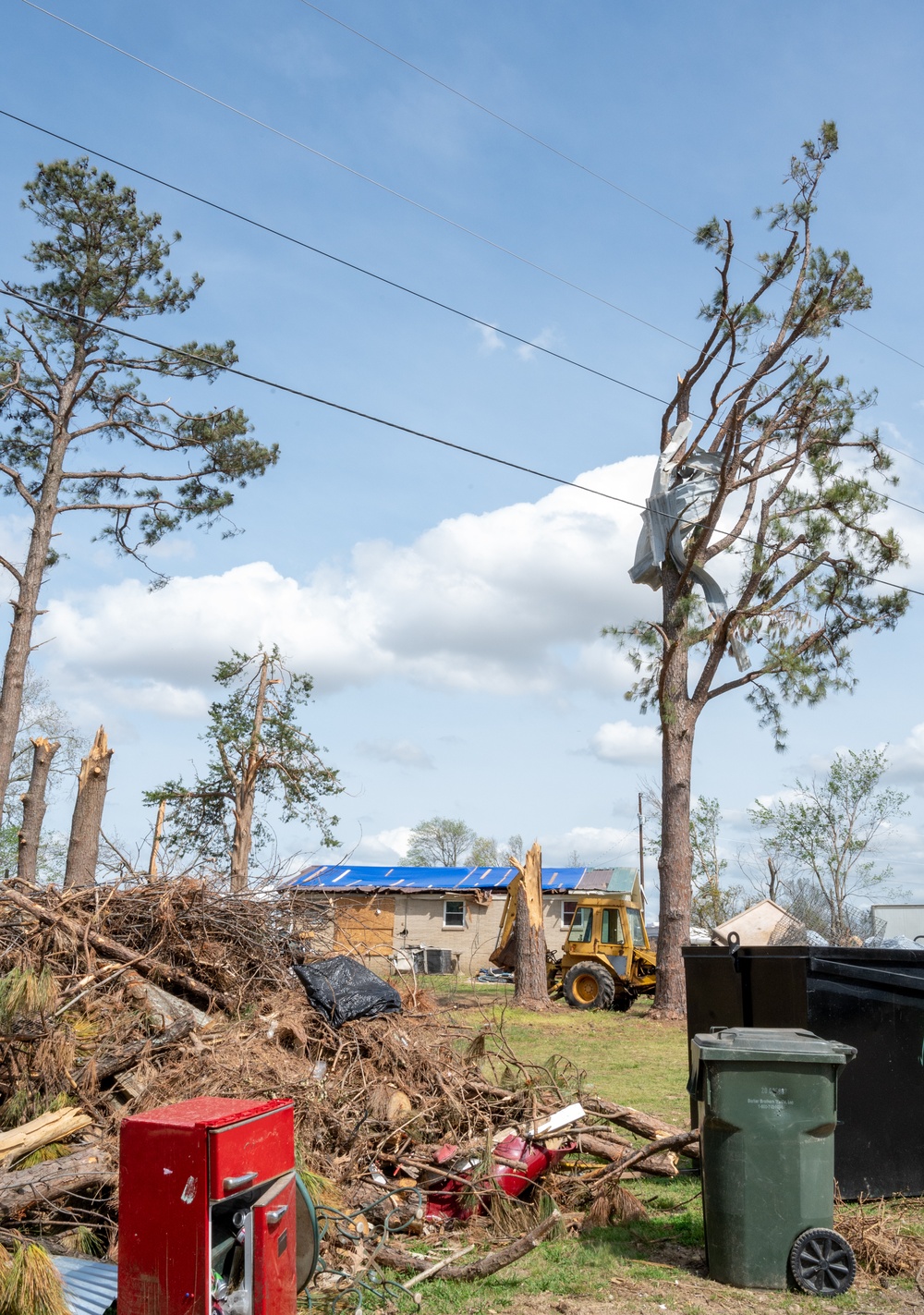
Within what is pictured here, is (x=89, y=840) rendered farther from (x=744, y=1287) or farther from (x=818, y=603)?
(x=818, y=603)

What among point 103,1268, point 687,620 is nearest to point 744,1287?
point 103,1268

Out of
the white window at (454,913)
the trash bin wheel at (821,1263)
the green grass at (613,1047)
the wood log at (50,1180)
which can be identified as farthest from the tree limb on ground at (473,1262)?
the white window at (454,913)

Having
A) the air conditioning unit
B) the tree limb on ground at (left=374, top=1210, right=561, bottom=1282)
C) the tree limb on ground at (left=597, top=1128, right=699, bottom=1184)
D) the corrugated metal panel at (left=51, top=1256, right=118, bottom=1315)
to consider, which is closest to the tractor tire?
the air conditioning unit

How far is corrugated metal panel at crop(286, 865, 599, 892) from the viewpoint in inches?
1399

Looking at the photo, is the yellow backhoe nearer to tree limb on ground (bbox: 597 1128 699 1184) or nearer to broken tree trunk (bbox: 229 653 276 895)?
broken tree trunk (bbox: 229 653 276 895)

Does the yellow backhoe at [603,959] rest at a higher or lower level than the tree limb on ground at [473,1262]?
higher

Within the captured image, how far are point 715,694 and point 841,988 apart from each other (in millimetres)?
13220

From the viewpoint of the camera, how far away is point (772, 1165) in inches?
198

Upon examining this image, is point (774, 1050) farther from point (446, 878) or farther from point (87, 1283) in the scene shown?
point (446, 878)

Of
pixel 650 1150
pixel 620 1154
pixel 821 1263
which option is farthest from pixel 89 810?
pixel 821 1263

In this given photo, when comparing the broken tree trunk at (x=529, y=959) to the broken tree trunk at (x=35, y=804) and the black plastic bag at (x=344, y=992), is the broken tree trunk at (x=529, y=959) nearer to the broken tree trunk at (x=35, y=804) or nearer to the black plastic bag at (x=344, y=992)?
the broken tree trunk at (x=35, y=804)

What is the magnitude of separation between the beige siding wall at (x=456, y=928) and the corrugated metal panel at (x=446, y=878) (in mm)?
492

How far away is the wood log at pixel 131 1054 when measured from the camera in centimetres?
634

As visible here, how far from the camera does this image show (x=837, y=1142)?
6.16 meters
